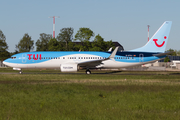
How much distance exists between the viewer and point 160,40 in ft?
135

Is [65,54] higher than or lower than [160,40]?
lower

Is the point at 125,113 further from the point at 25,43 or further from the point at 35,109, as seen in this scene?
the point at 25,43

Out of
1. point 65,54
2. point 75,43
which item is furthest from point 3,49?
point 65,54

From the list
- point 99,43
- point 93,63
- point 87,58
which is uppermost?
point 99,43

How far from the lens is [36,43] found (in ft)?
414

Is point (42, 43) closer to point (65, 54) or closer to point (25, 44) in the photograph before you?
point (25, 44)

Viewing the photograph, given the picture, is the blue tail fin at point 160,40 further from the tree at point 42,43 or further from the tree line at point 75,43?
the tree at point 42,43

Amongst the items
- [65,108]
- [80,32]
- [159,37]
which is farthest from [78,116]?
[80,32]

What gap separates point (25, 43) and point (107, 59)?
8995 cm

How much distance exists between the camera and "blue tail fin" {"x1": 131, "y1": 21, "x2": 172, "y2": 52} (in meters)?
40.4

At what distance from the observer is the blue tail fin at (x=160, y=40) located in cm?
4041

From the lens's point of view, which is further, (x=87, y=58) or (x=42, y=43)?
(x=42, y=43)

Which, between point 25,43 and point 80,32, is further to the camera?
point 25,43

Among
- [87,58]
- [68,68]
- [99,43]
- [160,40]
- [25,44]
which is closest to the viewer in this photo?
[68,68]
